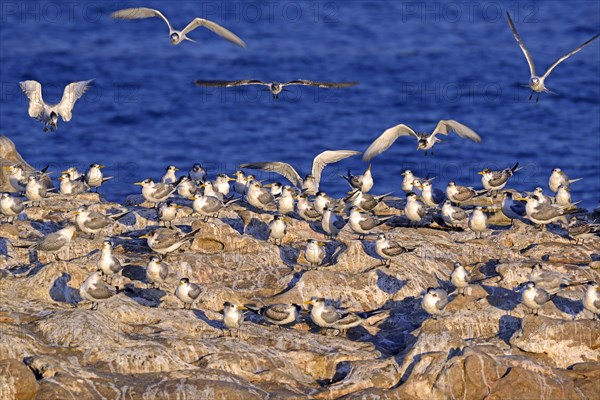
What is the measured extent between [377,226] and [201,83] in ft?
18.5

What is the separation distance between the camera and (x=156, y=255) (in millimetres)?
23453

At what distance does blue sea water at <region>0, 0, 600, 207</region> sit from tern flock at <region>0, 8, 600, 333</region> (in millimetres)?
15357

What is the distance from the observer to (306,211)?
26.4 meters

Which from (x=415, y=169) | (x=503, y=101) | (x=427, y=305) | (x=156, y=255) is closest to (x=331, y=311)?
(x=427, y=305)

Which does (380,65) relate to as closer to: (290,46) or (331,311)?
(290,46)

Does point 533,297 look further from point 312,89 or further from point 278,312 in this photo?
point 312,89

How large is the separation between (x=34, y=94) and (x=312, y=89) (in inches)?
1723

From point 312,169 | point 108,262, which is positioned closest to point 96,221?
point 108,262

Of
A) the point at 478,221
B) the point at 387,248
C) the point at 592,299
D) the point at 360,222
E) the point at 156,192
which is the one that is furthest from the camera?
the point at 156,192

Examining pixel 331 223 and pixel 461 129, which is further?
pixel 461 129

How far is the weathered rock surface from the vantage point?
1906cm

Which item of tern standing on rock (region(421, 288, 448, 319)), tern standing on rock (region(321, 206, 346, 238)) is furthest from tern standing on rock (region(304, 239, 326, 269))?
tern standing on rock (region(421, 288, 448, 319))

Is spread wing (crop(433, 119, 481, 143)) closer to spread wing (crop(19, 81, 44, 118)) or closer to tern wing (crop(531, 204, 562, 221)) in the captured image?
tern wing (crop(531, 204, 562, 221))

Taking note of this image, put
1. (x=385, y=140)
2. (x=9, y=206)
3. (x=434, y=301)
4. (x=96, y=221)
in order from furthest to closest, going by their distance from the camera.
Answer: (x=385, y=140), (x=9, y=206), (x=96, y=221), (x=434, y=301)
